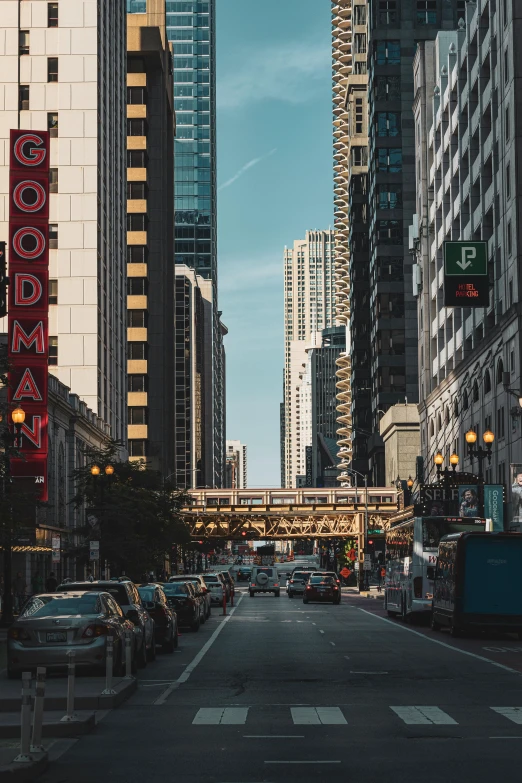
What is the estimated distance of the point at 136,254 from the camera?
140750 mm

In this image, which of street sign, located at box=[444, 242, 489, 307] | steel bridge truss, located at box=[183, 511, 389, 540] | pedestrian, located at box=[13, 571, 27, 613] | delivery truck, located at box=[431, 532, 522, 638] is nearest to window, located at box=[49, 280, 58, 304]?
street sign, located at box=[444, 242, 489, 307]

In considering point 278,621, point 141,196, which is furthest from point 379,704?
point 141,196

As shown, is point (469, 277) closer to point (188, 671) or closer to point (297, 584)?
point (297, 584)

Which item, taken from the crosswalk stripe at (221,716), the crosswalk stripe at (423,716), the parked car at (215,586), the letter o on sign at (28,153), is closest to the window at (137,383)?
the parked car at (215,586)

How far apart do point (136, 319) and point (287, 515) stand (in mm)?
26153

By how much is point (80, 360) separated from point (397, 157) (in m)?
72.6

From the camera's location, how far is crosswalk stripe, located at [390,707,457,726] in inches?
663

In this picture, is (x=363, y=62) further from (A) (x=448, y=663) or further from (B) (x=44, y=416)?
(A) (x=448, y=663)

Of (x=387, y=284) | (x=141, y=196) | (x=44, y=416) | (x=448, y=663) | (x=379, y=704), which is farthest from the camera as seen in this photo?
(x=387, y=284)

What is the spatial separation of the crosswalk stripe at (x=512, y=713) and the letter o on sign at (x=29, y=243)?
5189 cm

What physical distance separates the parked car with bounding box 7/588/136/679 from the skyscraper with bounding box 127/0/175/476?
11008cm

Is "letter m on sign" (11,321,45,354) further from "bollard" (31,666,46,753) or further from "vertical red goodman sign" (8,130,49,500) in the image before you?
"bollard" (31,666,46,753)

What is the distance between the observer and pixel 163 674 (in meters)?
25.3

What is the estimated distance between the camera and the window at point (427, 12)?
15850cm
